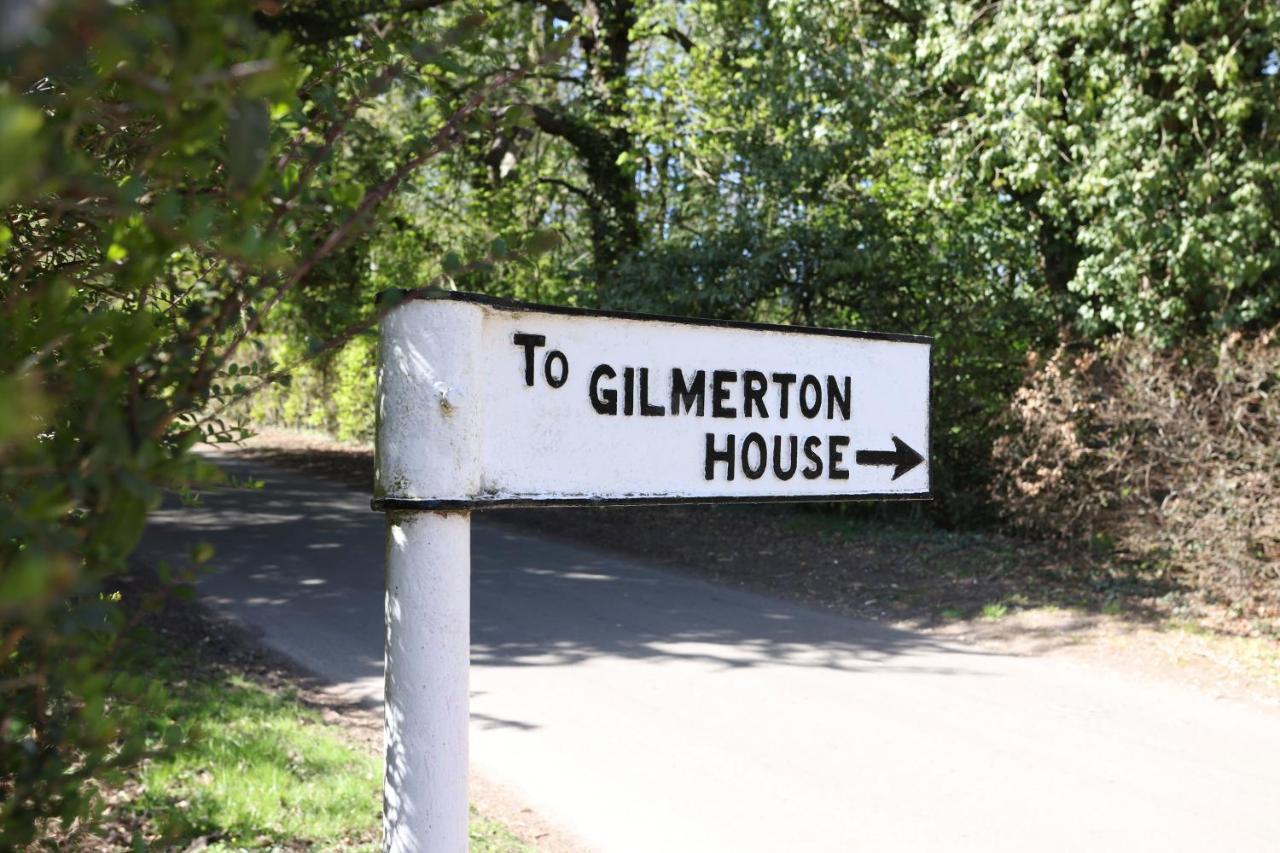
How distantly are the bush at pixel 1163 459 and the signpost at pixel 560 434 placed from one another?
25.1 feet

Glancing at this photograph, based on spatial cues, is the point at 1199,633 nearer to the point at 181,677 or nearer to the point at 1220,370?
the point at 1220,370

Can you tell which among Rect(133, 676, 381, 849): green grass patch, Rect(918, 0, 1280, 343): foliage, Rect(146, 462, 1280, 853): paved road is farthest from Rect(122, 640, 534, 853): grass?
Rect(918, 0, 1280, 343): foliage

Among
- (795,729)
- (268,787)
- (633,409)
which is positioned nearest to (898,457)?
(633,409)

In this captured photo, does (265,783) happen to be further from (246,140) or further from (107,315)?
(246,140)

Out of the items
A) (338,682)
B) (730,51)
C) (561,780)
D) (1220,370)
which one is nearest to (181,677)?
(338,682)

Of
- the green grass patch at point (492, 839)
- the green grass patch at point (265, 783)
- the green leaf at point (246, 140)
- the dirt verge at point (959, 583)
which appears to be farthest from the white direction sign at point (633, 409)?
the dirt verge at point (959, 583)

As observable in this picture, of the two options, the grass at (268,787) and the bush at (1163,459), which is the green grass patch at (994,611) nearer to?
the bush at (1163,459)

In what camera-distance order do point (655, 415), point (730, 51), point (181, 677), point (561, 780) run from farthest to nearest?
point (730, 51) → point (181, 677) → point (561, 780) → point (655, 415)

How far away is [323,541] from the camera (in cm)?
1293

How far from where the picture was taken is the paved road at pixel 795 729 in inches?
195

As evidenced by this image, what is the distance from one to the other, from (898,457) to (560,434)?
30.0 inches

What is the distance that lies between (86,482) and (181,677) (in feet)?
20.5

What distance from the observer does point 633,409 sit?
2.08m

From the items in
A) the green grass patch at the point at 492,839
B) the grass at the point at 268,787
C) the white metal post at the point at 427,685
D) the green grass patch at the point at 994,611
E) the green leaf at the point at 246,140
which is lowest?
the green grass patch at the point at 492,839
